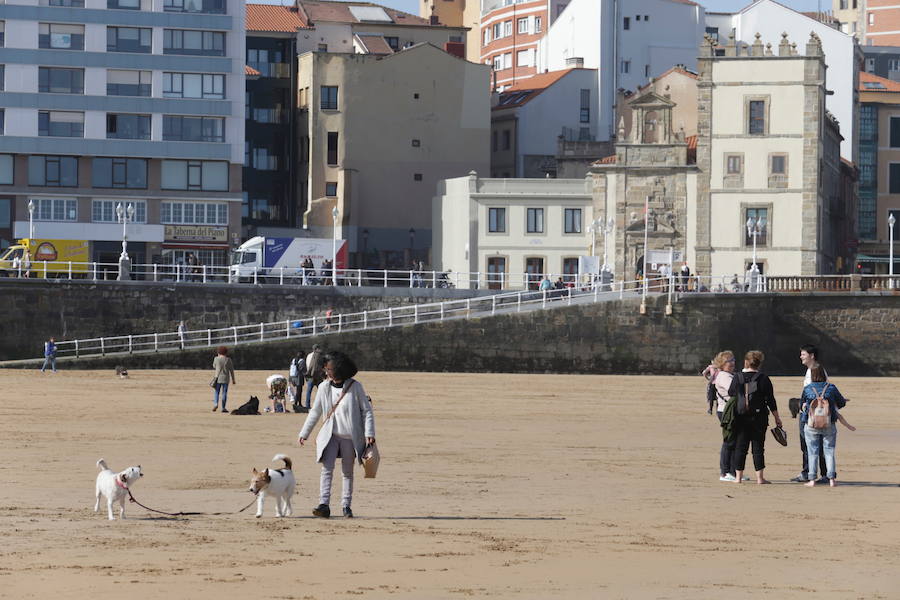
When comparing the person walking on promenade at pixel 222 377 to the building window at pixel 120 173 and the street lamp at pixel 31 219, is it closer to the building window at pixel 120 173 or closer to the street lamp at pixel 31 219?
the street lamp at pixel 31 219

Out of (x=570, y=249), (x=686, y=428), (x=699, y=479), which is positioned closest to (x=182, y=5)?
(x=570, y=249)

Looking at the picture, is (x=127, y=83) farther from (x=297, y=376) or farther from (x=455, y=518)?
(x=455, y=518)

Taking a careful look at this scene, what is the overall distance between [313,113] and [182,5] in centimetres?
959

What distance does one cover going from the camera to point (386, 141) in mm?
79562

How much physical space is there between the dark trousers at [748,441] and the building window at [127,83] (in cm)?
5436

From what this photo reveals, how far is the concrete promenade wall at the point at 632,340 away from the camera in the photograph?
5166cm

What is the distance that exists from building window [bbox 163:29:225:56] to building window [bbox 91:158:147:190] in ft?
15.7

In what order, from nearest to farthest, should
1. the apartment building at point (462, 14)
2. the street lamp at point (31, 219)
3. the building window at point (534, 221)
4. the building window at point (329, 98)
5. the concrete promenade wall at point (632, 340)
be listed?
the concrete promenade wall at point (632, 340)
the street lamp at point (31, 219)
the building window at point (534, 221)
the building window at point (329, 98)
the apartment building at point (462, 14)

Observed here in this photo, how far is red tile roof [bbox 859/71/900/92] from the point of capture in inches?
3588

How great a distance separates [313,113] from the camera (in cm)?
7881

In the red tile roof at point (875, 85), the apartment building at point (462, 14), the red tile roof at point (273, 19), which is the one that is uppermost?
the apartment building at point (462, 14)

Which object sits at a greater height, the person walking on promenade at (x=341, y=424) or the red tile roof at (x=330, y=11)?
the red tile roof at (x=330, y=11)

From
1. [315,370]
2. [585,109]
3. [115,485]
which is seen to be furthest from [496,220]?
[115,485]

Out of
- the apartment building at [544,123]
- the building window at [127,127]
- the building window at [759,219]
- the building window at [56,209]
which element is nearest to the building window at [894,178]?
the apartment building at [544,123]
